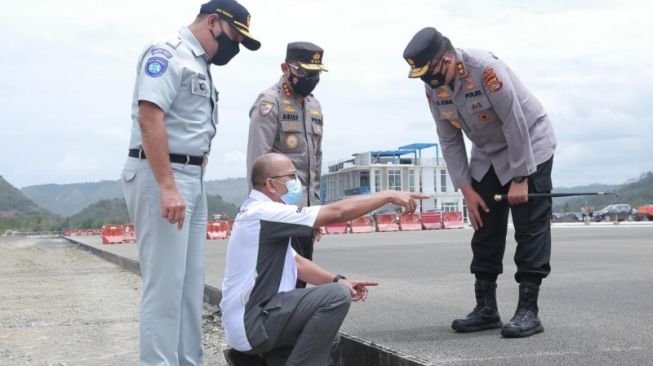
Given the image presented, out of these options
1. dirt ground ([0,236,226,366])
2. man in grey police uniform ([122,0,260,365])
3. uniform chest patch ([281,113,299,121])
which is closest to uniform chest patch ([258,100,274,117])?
uniform chest patch ([281,113,299,121])

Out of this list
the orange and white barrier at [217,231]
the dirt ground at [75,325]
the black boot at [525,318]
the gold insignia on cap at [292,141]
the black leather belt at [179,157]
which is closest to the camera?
the black leather belt at [179,157]

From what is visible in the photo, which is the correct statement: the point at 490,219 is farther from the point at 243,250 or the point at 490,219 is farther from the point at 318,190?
the point at 243,250

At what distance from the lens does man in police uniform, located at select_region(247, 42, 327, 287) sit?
5.12 meters

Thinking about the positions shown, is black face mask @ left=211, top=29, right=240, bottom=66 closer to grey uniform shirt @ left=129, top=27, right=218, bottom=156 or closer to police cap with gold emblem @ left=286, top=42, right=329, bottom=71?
grey uniform shirt @ left=129, top=27, right=218, bottom=156

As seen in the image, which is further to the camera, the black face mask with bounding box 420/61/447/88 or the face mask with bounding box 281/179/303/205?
the black face mask with bounding box 420/61/447/88

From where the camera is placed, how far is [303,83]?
204 inches

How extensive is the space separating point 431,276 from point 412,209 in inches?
234

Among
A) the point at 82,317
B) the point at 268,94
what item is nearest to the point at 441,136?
the point at 268,94

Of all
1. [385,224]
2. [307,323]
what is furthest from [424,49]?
[385,224]

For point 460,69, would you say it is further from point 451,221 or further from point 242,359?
point 451,221

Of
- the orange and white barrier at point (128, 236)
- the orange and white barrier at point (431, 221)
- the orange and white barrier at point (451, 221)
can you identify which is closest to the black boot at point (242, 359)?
the orange and white barrier at point (128, 236)

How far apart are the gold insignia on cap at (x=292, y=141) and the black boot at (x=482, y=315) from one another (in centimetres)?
150

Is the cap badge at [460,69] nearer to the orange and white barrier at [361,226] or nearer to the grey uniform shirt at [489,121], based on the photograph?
the grey uniform shirt at [489,121]

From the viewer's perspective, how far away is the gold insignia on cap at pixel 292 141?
522 cm
